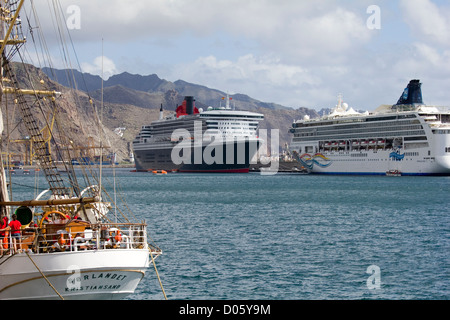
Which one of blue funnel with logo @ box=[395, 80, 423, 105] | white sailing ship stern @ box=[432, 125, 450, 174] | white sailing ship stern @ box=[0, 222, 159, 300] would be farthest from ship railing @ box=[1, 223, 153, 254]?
blue funnel with logo @ box=[395, 80, 423, 105]

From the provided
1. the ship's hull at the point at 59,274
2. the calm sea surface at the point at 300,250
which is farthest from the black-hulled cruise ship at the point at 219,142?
the ship's hull at the point at 59,274

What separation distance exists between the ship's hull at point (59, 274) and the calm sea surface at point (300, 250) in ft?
17.7

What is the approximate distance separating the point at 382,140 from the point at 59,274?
130m

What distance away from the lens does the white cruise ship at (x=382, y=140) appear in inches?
5310

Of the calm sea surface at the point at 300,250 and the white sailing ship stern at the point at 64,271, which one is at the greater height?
the white sailing ship stern at the point at 64,271

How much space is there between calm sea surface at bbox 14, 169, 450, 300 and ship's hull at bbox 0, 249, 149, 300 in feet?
17.7

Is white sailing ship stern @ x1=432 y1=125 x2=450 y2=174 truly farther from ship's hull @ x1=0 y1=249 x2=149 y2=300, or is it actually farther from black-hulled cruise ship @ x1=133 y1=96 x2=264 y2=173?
ship's hull @ x1=0 y1=249 x2=149 y2=300

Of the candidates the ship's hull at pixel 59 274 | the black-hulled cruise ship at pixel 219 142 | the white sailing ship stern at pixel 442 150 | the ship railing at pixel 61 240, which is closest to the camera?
the ship's hull at pixel 59 274

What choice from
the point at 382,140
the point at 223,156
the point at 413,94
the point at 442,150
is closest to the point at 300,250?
the point at 442,150

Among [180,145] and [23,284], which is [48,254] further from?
[180,145]

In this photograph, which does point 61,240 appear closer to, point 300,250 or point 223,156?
point 300,250

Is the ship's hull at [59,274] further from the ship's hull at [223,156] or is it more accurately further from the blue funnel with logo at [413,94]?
the ship's hull at [223,156]

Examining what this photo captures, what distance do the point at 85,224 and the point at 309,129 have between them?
477ft

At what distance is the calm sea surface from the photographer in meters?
29.1
